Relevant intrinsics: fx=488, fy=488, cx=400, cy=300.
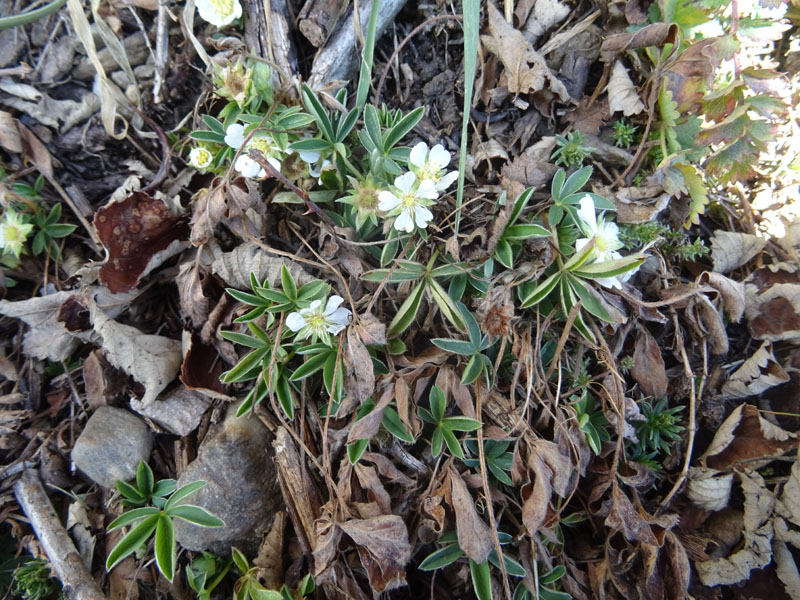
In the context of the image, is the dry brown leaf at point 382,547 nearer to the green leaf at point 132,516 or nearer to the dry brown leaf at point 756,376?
the green leaf at point 132,516

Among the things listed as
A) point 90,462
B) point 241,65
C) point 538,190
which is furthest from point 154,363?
point 538,190

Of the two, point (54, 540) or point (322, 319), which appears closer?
point (322, 319)

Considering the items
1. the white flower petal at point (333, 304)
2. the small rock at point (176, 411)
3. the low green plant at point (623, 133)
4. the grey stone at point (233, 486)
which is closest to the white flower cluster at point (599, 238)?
the low green plant at point (623, 133)

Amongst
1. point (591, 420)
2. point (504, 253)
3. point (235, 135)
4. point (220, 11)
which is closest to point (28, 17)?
point (220, 11)

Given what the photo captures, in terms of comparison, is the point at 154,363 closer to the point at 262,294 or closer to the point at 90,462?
the point at 90,462

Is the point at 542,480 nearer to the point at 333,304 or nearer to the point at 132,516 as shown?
the point at 333,304

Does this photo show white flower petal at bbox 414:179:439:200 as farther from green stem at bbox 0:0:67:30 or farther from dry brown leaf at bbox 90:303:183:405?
green stem at bbox 0:0:67:30

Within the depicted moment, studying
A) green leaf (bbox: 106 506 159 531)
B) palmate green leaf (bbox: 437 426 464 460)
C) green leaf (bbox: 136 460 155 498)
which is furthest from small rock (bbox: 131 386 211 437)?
palmate green leaf (bbox: 437 426 464 460)
